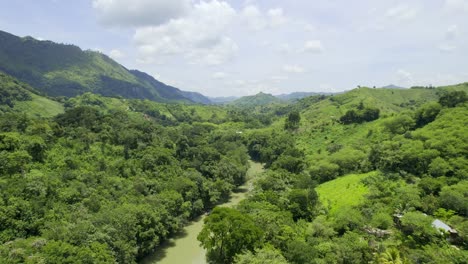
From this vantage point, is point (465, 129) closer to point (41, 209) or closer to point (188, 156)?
point (188, 156)

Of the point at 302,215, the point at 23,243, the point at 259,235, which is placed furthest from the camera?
the point at 302,215

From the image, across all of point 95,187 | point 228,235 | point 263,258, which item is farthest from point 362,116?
point 95,187

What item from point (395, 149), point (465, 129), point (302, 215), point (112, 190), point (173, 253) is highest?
point (465, 129)

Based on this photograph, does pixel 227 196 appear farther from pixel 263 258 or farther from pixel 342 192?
pixel 263 258

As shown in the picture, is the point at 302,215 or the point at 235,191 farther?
the point at 235,191

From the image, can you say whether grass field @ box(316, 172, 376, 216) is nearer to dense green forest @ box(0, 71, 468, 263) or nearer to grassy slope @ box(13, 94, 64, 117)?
dense green forest @ box(0, 71, 468, 263)

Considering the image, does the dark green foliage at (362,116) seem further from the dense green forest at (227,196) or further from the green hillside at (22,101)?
the green hillside at (22,101)

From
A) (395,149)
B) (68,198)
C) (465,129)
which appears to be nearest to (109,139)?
(68,198)
